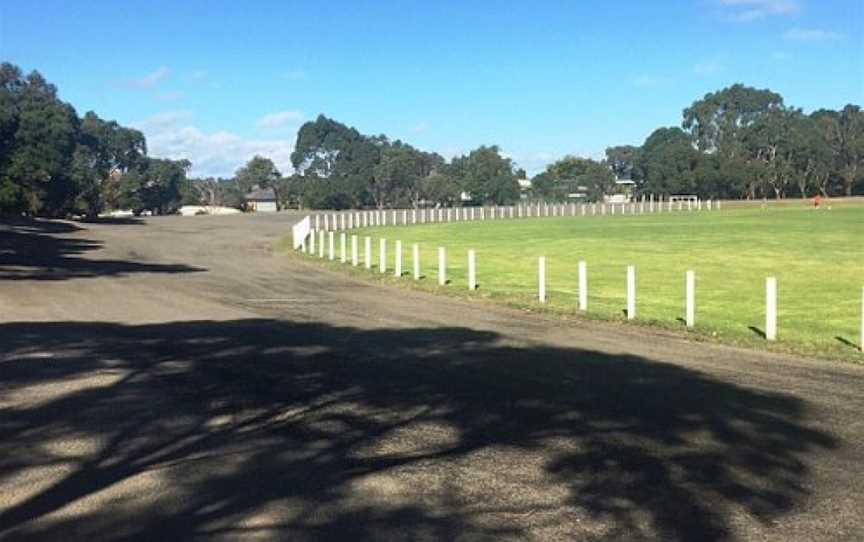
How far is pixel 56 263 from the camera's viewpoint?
30.4m

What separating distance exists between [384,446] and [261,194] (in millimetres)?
185892

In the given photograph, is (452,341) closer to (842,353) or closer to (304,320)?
(304,320)

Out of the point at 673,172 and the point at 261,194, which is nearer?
the point at 673,172

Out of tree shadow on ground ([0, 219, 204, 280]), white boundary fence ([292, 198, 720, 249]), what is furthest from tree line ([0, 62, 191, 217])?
tree shadow on ground ([0, 219, 204, 280])

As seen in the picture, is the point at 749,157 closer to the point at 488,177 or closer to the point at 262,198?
the point at 488,177

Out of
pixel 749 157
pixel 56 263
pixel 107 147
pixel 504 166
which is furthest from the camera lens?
pixel 504 166

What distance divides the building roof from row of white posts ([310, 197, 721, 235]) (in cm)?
8717

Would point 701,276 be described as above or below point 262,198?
below

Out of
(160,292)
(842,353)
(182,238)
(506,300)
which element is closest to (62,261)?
(160,292)

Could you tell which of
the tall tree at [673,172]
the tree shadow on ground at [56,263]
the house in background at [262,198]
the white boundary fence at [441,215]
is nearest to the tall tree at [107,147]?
the house in background at [262,198]

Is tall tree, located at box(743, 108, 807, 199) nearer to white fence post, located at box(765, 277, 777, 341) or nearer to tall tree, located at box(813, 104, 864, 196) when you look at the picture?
tall tree, located at box(813, 104, 864, 196)

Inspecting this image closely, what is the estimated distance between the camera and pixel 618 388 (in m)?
9.95

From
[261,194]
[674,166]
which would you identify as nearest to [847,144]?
[674,166]

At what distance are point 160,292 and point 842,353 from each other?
13.8 m
